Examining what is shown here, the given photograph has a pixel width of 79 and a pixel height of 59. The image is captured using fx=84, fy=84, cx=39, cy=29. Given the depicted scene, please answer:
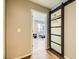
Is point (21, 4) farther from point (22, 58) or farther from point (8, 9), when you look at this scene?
point (22, 58)

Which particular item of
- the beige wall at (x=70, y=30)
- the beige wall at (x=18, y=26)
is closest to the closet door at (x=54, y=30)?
the beige wall at (x=70, y=30)

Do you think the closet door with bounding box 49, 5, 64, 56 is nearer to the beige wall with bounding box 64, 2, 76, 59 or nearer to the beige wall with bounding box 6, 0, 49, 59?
the beige wall with bounding box 64, 2, 76, 59

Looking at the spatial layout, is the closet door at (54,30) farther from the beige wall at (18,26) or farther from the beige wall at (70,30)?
the beige wall at (18,26)

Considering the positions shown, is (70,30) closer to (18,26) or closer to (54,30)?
(54,30)

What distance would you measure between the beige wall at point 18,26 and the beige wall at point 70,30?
165 centimetres

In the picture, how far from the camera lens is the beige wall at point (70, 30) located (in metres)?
2.87

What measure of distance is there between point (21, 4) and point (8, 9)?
2.29 ft

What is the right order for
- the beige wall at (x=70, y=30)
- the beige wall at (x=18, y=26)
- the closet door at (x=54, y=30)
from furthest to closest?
1. the closet door at (x=54, y=30)
2. the beige wall at (x=18, y=26)
3. the beige wall at (x=70, y=30)

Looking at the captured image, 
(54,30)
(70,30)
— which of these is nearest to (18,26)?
(54,30)

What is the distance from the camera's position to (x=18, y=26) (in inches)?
134

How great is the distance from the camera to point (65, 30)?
11.2ft

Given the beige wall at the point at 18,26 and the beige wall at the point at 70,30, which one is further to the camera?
the beige wall at the point at 18,26

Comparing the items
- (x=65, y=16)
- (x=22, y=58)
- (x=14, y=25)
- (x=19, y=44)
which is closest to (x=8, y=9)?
(x=14, y=25)

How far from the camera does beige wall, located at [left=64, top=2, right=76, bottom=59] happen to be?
287 cm
